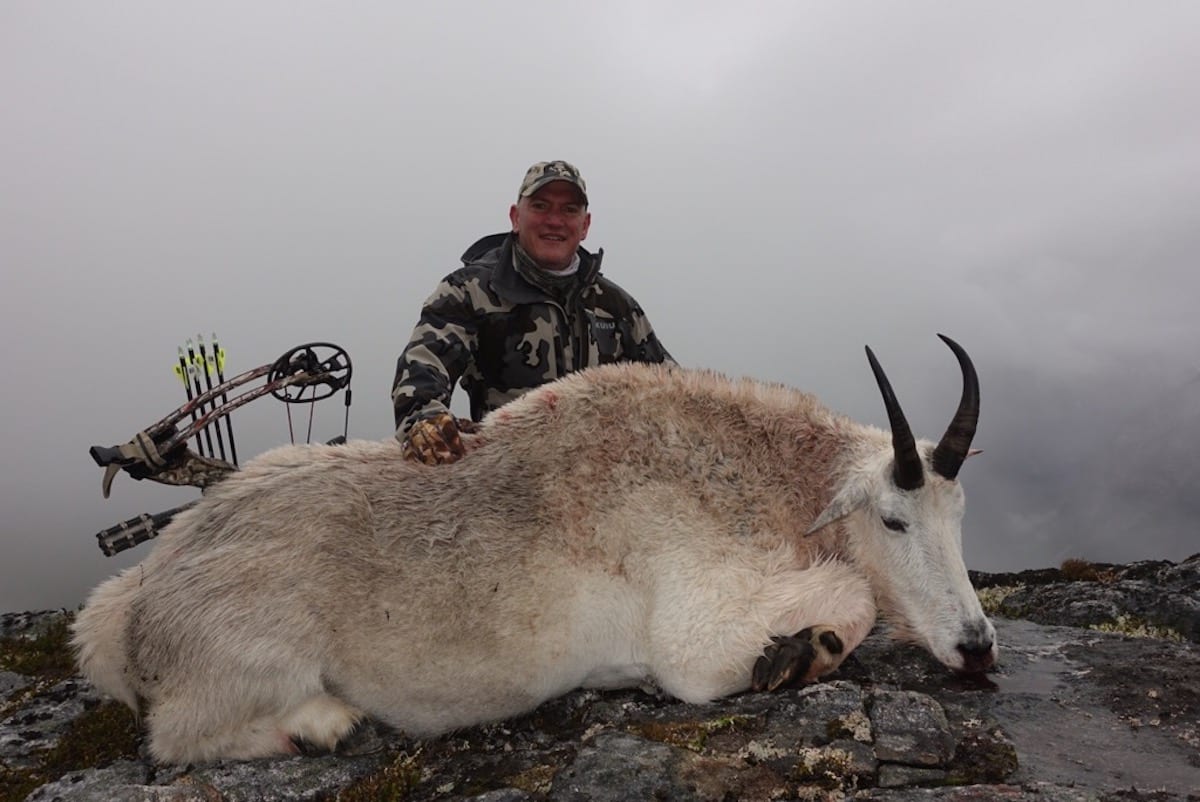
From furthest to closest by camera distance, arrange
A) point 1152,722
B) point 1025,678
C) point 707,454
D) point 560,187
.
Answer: point 560,187
point 707,454
point 1025,678
point 1152,722

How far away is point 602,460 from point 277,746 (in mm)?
2929

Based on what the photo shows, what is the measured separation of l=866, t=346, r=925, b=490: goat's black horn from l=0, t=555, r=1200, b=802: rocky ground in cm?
133

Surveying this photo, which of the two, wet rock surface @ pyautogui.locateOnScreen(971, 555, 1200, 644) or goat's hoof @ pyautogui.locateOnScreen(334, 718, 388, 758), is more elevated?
goat's hoof @ pyautogui.locateOnScreen(334, 718, 388, 758)

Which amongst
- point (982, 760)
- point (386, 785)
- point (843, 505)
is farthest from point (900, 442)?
point (386, 785)

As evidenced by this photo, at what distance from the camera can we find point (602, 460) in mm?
5824

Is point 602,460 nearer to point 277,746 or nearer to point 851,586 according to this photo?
point 851,586

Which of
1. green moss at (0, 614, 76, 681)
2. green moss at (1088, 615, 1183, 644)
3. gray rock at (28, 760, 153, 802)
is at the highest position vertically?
gray rock at (28, 760, 153, 802)

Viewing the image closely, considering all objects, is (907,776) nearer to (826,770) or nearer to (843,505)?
(826,770)

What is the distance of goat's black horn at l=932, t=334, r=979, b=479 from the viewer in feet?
18.5

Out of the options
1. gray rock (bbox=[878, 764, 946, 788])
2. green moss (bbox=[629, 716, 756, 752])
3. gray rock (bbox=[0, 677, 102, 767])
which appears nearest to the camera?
Result: gray rock (bbox=[878, 764, 946, 788])

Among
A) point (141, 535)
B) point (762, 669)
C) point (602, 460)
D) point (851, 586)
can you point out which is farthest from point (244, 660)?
point (851, 586)

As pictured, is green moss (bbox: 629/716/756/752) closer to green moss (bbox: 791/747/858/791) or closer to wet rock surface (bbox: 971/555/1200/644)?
green moss (bbox: 791/747/858/791)

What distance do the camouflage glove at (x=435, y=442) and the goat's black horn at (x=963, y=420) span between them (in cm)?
359

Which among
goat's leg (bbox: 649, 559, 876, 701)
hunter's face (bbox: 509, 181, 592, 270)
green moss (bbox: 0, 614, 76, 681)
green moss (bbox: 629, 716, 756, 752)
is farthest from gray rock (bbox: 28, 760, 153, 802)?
hunter's face (bbox: 509, 181, 592, 270)
